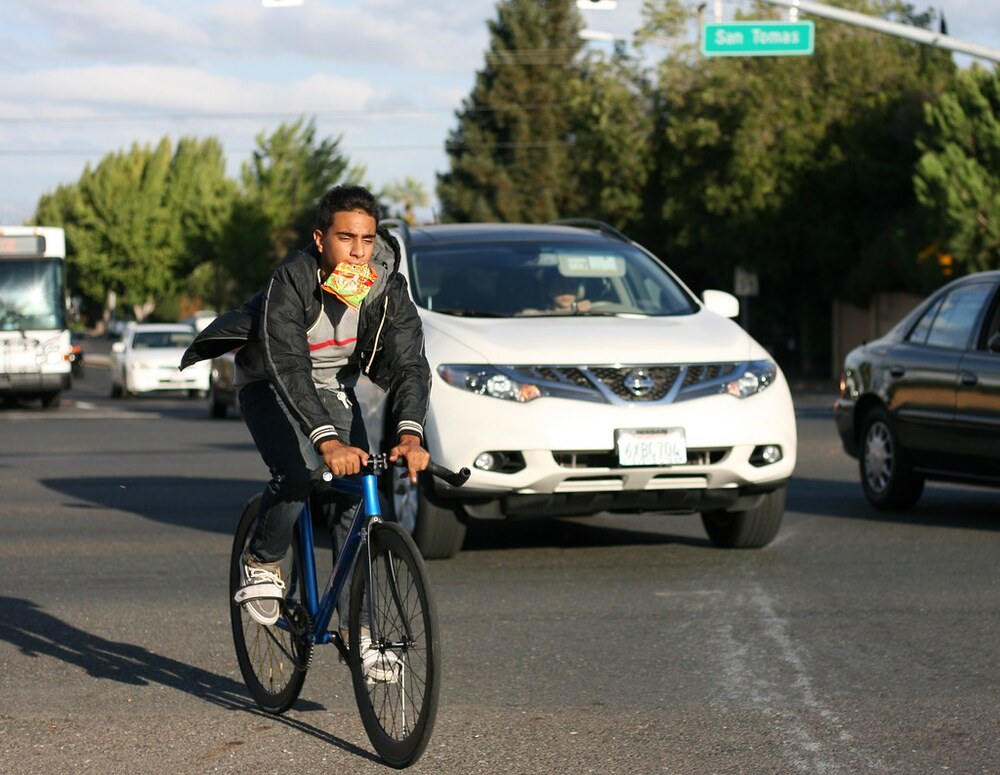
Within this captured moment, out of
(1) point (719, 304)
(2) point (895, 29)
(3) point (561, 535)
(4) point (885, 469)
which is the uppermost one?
(2) point (895, 29)

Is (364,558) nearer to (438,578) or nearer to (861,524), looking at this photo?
(438,578)

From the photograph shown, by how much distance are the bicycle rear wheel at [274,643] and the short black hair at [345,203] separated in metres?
1.03

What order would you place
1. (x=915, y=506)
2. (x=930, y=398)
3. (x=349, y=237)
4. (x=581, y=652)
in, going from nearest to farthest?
(x=349, y=237) < (x=581, y=652) < (x=930, y=398) < (x=915, y=506)

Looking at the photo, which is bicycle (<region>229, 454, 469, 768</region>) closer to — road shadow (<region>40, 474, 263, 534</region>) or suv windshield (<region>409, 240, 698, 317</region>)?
suv windshield (<region>409, 240, 698, 317</region>)

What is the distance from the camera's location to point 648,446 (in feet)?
29.7

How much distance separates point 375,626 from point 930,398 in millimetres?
7169

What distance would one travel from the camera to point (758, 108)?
4397 cm

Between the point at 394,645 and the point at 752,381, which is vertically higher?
the point at 752,381

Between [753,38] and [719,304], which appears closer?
[719,304]

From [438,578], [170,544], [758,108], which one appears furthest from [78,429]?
[758,108]

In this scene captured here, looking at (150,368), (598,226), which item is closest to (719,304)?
(598,226)

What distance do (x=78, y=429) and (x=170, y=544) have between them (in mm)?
12801

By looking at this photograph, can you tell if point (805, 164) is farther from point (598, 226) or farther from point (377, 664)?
point (377, 664)

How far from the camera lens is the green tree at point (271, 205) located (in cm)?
8200
